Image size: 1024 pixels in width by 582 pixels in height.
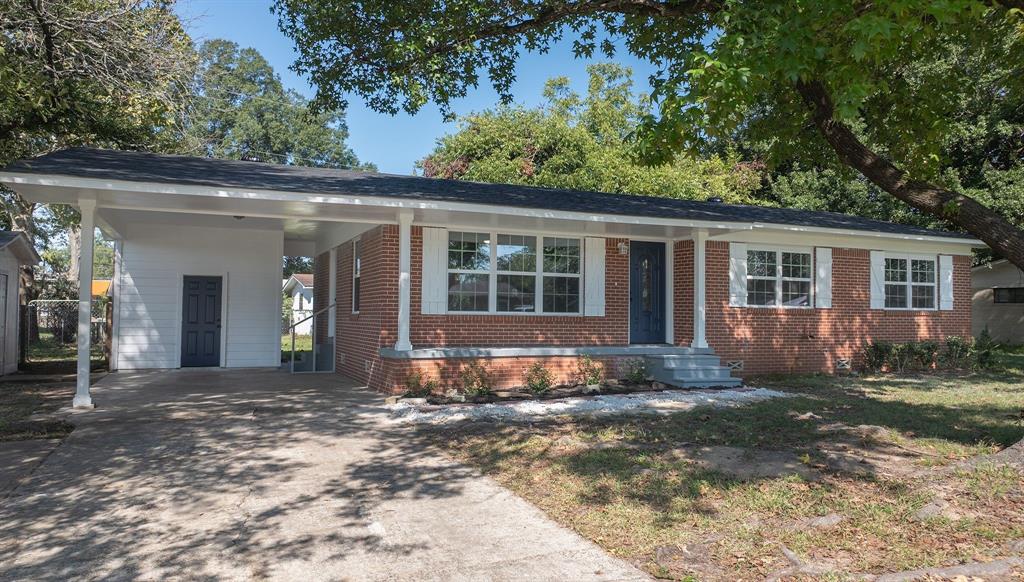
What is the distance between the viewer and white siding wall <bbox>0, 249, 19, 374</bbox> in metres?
13.4

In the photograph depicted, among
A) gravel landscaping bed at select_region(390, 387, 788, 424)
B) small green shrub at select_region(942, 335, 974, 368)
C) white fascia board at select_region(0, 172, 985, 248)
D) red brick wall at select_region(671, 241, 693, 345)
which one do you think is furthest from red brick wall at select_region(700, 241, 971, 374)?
gravel landscaping bed at select_region(390, 387, 788, 424)

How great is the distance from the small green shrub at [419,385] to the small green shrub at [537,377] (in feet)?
5.41

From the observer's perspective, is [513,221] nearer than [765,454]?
No

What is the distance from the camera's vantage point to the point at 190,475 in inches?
232

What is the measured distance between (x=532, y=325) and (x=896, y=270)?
30.1 ft

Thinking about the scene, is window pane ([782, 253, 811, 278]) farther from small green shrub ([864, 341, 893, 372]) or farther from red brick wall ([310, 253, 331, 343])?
red brick wall ([310, 253, 331, 343])

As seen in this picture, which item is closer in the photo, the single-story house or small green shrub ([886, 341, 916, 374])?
the single-story house

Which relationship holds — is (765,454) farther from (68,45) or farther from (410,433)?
(68,45)

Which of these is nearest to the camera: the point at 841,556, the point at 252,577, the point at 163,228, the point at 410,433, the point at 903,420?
the point at 252,577

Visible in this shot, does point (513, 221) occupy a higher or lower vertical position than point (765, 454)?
higher

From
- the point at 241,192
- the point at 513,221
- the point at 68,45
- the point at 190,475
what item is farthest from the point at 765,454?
the point at 68,45

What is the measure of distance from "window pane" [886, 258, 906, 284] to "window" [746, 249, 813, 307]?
2.46 meters

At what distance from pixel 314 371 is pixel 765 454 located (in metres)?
10.7

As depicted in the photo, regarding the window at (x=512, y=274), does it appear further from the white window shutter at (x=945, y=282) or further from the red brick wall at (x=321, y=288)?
the white window shutter at (x=945, y=282)
